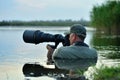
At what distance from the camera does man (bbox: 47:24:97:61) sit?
1280cm

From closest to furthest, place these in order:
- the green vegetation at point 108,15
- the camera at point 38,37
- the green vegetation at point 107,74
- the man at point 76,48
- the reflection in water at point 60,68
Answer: the green vegetation at point 107,74 < the reflection in water at point 60,68 < the man at point 76,48 < the camera at point 38,37 < the green vegetation at point 108,15

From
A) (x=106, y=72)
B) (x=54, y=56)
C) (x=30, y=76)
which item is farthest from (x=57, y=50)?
(x=106, y=72)

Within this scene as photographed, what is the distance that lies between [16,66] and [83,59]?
2.05m

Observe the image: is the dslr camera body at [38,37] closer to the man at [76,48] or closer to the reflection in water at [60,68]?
the man at [76,48]

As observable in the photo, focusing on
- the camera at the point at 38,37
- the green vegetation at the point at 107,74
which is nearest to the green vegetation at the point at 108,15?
the camera at the point at 38,37

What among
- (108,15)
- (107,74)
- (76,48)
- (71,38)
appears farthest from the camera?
(108,15)

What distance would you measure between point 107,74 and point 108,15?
37.3 meters

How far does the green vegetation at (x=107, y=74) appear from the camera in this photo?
1002 centimetres

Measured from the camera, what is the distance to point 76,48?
43.5ft

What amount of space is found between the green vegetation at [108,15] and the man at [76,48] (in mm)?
33322

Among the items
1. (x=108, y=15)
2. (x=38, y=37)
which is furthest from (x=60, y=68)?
(x=108, y=15)

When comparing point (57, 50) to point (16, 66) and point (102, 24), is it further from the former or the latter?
point (102, 24)

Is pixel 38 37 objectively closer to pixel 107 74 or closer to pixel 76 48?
pixel 76 48

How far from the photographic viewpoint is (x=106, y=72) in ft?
34.9
